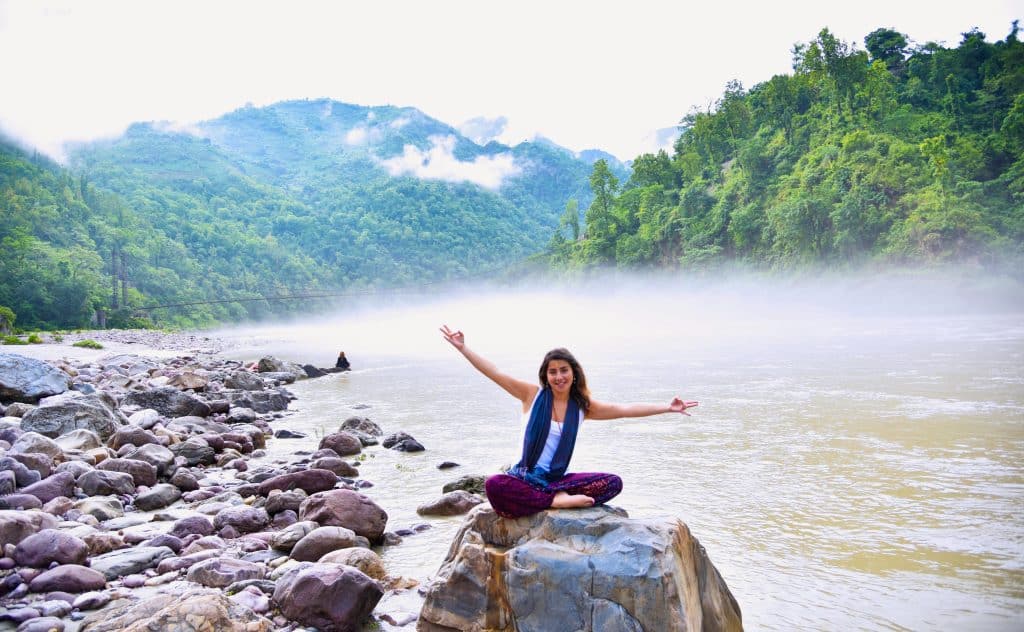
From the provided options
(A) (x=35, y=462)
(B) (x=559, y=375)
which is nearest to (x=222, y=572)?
(B) (x=559, y=375)

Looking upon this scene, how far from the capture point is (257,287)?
123500 millimetres

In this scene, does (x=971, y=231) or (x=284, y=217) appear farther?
(x=284, y=217)

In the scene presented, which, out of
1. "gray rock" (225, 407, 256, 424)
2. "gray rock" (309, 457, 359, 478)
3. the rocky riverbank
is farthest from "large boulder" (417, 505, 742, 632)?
"gray rock" (225, 407, 256, 424)

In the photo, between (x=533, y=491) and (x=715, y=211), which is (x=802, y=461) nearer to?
(x=533, y=491)

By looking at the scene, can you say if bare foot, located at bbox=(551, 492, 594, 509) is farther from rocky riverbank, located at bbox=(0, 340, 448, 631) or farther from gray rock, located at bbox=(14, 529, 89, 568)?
gray rock, located at bbox=(14, 529, 89, 568)

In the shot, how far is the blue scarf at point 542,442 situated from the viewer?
450 cm

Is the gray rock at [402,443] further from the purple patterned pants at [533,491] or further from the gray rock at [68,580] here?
the purple patterned pants at [533,491]

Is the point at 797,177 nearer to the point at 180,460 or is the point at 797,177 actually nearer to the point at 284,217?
the point at 180,460

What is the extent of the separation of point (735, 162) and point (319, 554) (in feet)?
277

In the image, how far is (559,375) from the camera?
176 inches

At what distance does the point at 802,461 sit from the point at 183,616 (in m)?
8.24

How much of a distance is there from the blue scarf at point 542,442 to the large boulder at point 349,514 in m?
2.68

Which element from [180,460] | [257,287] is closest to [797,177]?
[180,460]

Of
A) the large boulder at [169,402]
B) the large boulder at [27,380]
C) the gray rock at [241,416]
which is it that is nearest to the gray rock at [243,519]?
the large boulder at [169,402]
